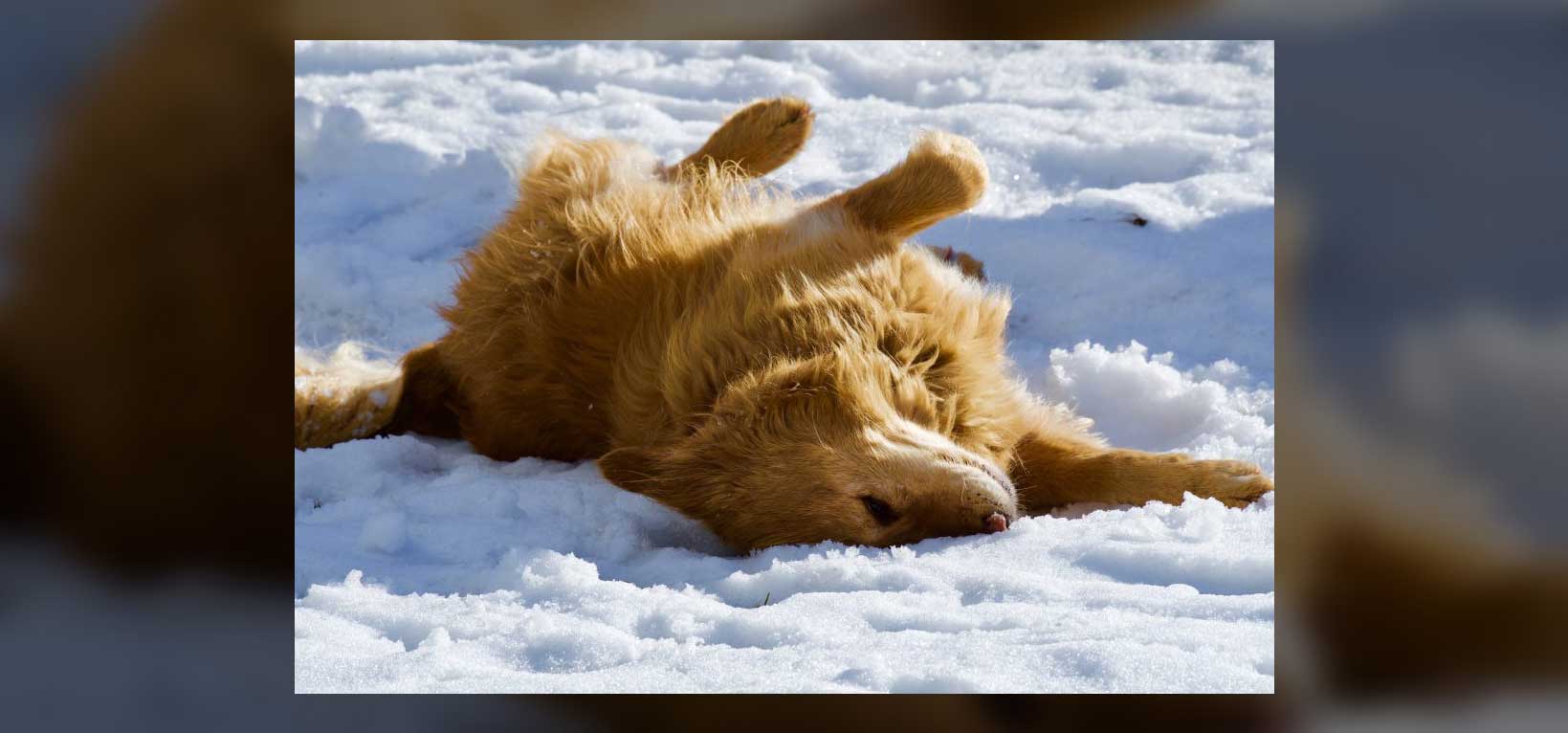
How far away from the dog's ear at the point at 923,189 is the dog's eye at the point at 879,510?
40.7 inches

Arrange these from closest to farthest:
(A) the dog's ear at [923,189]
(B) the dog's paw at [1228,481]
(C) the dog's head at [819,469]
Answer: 1. (C) the dog's head at [819,469]
2. (B) the dog's paw at [1228,481]
3. (A) the dog's ear at [923,189]

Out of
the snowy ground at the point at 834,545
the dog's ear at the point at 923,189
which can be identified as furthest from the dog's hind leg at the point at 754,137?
the dog's ear at the point at 923,189

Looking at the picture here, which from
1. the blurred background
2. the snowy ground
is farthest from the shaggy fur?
the blurred background

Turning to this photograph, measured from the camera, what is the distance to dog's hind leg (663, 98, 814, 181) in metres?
4.49

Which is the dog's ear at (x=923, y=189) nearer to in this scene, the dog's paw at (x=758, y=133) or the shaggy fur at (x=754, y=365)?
the shaggy fur at (x=754, y=365)

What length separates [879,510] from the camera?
127 inches

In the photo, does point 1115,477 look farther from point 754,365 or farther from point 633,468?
point 633,468

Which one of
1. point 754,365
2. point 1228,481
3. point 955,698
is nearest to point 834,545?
point 754,365

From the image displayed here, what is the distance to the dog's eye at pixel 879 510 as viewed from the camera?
3.21m

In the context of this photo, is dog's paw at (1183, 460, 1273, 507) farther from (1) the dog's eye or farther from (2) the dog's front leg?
(1) the dog's eye

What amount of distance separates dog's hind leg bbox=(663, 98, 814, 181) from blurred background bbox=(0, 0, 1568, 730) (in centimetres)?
205
